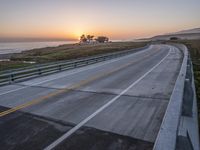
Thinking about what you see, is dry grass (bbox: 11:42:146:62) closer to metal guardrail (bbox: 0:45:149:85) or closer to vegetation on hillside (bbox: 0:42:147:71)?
vegetation on hillside (bbox: 0:42:147:71)

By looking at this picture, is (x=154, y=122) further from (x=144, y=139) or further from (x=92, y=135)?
(x=92, y=135)

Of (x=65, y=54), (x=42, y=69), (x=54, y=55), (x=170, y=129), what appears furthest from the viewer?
(x=54, y=55)

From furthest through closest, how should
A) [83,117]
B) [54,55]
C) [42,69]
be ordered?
[54,55] < [42,69] < [83,117]

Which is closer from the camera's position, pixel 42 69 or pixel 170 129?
pixel 170 129

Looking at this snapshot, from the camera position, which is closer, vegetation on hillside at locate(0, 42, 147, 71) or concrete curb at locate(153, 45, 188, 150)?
concrete curb at locate(153, 45, 188, 150)

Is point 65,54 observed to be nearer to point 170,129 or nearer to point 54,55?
point 54,55

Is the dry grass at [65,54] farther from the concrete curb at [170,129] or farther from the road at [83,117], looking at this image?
the concrete curb at [170,129]

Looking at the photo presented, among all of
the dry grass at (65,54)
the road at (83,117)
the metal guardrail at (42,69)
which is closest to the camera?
the road at (83,117)

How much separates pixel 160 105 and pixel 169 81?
544 centimetres

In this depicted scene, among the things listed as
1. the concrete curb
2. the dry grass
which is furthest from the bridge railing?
the dry grass

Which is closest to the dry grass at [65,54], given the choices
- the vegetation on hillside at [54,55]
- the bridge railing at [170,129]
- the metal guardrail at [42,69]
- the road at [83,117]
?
the vegetation on hillside at [54,55]

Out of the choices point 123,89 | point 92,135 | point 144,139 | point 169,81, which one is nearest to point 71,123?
point 92,135

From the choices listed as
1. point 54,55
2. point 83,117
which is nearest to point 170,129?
point 83,117

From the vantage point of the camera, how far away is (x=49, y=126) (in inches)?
248
